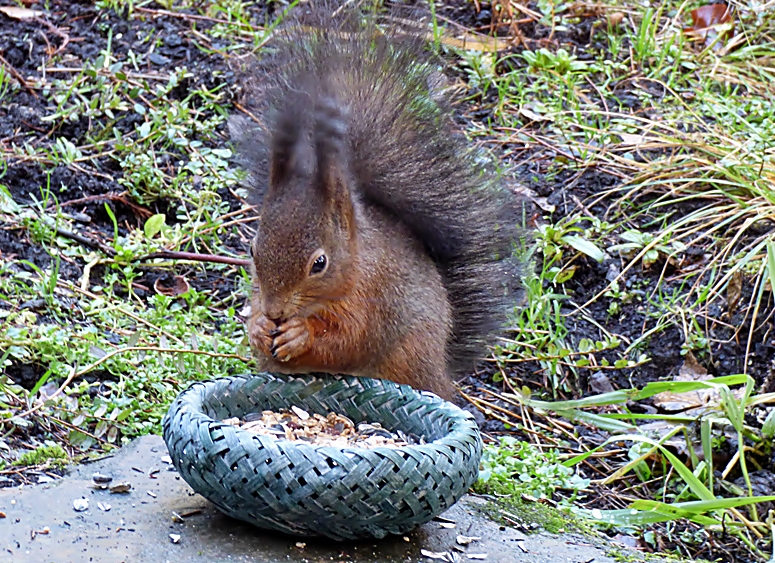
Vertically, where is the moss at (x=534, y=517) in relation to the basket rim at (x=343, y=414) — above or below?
below

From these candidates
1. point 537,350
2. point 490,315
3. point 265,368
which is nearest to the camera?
point 265,368

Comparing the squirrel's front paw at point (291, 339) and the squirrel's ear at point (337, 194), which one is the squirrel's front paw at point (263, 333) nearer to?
the squirrel's front paw at point (291, 339)

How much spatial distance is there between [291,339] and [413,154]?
725 millimetres

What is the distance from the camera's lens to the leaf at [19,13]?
4879mm

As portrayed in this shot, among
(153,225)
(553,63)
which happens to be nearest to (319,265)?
(153,225)

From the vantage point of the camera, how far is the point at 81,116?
4.36 m

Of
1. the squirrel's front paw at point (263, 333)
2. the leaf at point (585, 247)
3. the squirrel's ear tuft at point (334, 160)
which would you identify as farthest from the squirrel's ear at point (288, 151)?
the leaf at point (585, 247)

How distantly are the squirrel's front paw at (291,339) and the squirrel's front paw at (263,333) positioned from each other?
17 mm

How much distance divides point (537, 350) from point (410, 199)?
862 mm

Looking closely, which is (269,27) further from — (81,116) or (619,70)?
(619,70)

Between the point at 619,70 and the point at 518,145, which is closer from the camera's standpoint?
the point at 518,145

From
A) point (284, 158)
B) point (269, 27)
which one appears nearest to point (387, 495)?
point (284, 158)

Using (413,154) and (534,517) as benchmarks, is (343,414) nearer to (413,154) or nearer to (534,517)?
(534,517)

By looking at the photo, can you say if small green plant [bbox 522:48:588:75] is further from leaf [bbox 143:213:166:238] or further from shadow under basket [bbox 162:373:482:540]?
shadow under basket [bbox 162:373:482:540]
